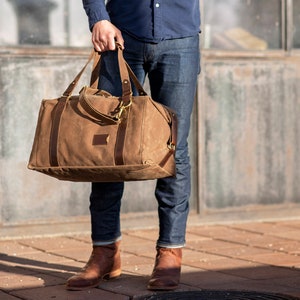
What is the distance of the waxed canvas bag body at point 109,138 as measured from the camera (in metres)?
4.23

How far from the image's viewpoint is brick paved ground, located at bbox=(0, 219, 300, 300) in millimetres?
4617

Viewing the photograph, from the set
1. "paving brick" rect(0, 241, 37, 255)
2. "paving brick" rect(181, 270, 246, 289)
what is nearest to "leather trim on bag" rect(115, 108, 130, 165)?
"paving brick" rect(181, 270, 246, 289)

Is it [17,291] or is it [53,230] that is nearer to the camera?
[17,291]

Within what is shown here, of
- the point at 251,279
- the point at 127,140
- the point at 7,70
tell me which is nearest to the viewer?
the point at 127,140

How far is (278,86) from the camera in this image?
23.7ft

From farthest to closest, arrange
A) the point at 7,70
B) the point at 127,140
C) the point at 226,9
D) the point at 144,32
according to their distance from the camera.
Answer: the point at 226,9 → the point at 7,70 → the point at 144,32 → the point at 127,140

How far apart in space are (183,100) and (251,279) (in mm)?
948

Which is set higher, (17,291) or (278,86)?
(278,86)

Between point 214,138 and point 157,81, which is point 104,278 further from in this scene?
point 214,138

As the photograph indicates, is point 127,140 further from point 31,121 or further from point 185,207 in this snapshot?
point 31,121

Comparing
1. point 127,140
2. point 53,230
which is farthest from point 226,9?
point 127,140

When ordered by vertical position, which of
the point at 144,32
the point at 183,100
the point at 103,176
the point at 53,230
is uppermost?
the point at 144,32

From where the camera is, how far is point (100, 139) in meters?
4.29

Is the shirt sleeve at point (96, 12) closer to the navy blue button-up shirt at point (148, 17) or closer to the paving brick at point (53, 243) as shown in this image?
the navy blue button-up shirt at point (148, 17)
